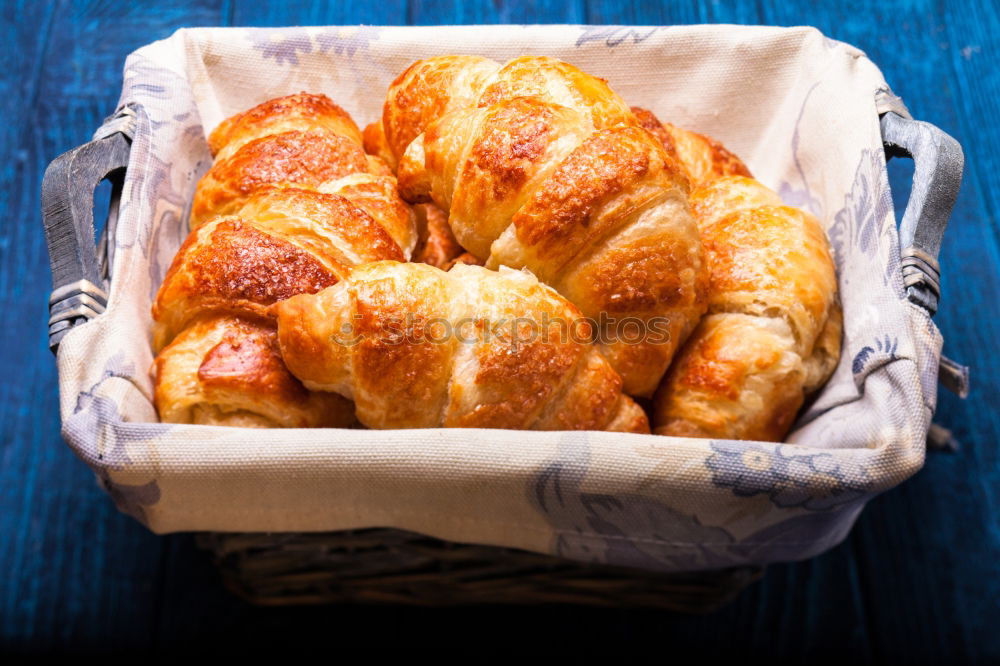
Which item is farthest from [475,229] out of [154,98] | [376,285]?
A: [154,98]

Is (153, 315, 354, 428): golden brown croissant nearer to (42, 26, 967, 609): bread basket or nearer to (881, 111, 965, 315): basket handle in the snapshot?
(42, 26, 967, 609): bread basket

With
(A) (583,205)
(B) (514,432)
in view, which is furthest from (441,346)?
(A) (583,205)

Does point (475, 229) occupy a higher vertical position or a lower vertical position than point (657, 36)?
lower

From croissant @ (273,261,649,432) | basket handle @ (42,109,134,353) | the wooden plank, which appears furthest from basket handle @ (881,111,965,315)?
the wooden plank

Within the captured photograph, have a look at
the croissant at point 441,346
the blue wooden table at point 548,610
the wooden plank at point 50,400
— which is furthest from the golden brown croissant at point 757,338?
the wooden plank at point 50,400

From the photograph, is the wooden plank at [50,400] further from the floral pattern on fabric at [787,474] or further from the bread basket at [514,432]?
the floral pattern on fabric at [787,474]

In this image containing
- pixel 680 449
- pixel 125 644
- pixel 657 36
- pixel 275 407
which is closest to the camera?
pixel 680 449

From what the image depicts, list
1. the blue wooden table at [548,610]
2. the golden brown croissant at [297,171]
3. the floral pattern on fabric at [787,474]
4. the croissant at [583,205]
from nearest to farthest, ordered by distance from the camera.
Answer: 1. the floral pattern on fabric at [787,474]
2. the croissant at [583,205]
3. the golden brown croissant at [297,171]
4. the blue wooden table at [548,610]

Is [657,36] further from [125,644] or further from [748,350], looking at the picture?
[125,644]

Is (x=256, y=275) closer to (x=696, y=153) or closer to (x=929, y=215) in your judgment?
(x=696, y=153)
